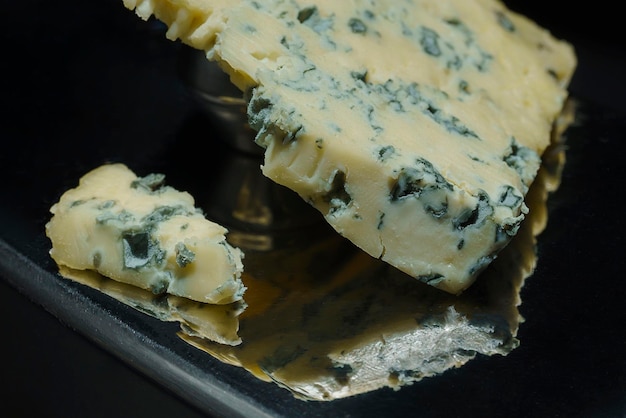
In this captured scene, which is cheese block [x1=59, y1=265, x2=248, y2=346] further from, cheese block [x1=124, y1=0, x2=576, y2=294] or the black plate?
cheese block [x1=124, y1=0, x2=576, y2=294]

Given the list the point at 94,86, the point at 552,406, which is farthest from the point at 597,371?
the point at 94,86

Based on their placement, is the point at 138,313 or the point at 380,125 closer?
the point at 138,313

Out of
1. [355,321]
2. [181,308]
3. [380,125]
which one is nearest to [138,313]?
[181,308]

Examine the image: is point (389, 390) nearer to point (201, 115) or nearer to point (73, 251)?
point (73, 251)

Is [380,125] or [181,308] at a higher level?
[380,125]

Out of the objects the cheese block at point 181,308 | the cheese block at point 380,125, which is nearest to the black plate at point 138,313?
the cheese block at point 181,308

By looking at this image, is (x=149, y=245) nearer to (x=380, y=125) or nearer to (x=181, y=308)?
(x=181, y=308)

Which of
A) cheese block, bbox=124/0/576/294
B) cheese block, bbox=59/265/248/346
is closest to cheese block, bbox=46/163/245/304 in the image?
cheese block, bbox=59/265/248/346
